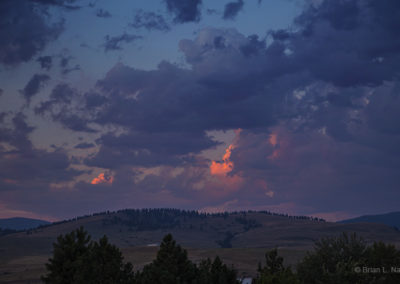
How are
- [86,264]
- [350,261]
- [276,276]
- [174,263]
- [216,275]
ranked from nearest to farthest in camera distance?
[276,276] → [86,264] → [174,263] → [216,275] → [350,261]

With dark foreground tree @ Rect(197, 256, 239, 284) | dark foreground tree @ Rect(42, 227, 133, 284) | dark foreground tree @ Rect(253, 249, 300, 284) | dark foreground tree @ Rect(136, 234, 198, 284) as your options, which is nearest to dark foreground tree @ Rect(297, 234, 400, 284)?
dark foreground tree @ Rect(253, 249, 300, 284)

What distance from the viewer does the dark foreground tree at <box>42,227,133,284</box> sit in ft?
183

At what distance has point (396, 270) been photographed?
6072 cm

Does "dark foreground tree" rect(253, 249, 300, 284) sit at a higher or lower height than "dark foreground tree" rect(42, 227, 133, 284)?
lower

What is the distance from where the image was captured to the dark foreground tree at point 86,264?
183ft

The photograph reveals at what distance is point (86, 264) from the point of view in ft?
184

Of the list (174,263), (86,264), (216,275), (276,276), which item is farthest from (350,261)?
(86,264)

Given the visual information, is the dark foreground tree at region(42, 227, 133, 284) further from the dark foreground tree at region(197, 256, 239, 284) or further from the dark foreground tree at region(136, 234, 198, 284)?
the dark foreground tree at region(197, 256, 239, 284)

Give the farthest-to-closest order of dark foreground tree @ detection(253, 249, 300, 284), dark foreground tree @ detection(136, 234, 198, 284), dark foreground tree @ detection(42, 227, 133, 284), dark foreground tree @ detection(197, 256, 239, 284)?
dark foreground tree @ detection(136, 234, 198, 284)
dark foreground tree @ detection(197, 256, 239, 284)
dark foreground tree @ detection(42, 227, 133, 284)
dark foreground tree @ detection(253, 249, 300, 284)

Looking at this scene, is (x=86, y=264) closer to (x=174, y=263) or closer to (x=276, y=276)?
(x=174, y=263)

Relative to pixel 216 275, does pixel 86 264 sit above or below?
above

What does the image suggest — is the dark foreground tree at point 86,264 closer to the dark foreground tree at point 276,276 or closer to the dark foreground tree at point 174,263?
the dark foreground tree at point 174,263

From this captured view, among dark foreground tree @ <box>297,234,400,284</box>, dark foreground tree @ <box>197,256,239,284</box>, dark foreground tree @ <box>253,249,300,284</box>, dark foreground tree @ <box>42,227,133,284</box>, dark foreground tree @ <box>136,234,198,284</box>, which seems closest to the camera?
dark foreground tree @ <box>253,249,300,284</box>

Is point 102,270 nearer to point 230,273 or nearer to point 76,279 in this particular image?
point 76,279
